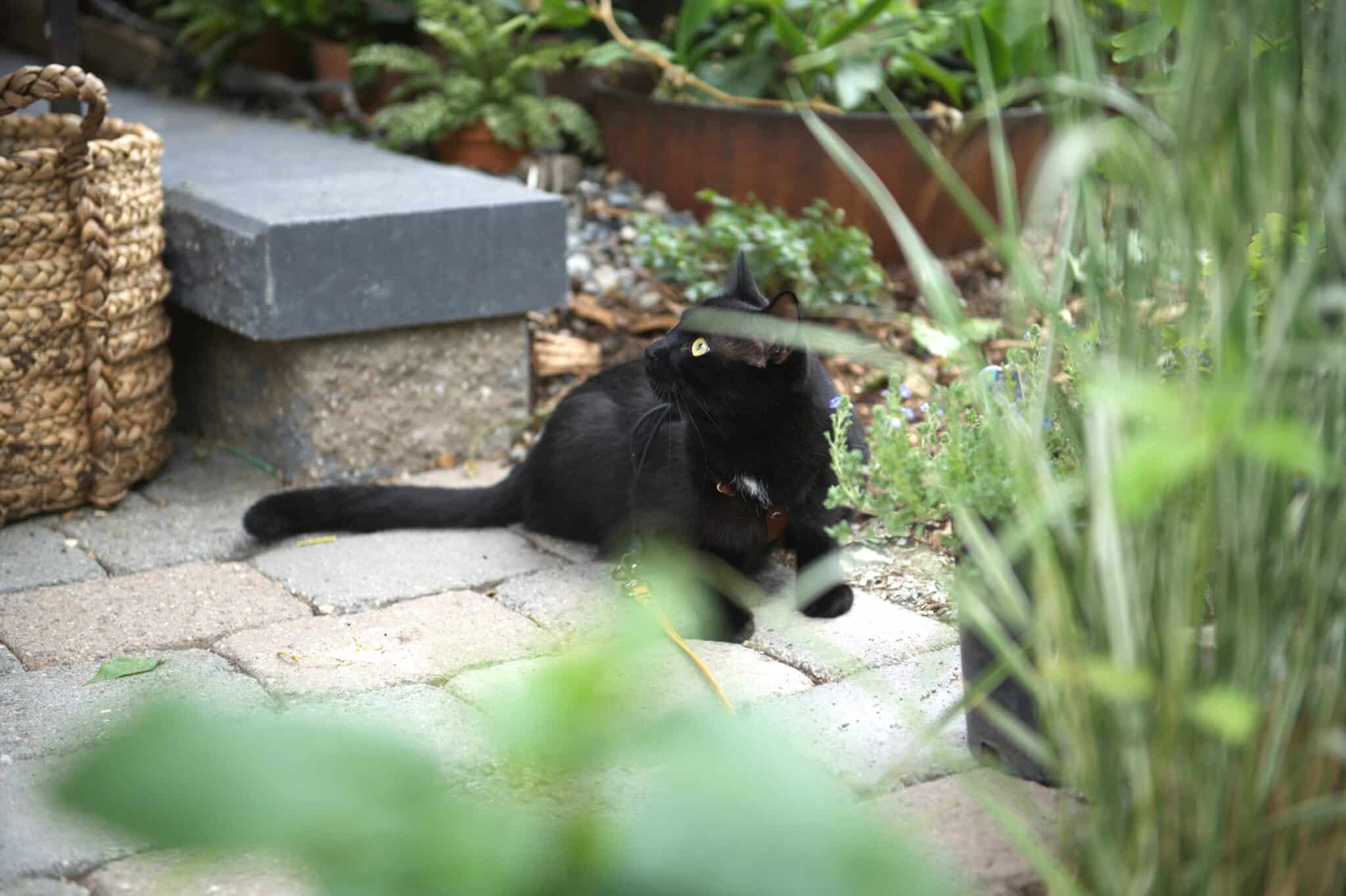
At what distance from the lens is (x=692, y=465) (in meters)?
2.46

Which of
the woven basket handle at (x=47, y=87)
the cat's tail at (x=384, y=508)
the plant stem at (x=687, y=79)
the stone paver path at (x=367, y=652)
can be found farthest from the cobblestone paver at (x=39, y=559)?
the plant stem at (x=687, y=79)

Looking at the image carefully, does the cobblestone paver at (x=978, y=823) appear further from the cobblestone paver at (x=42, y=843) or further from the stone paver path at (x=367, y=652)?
the cobblestone paver at (x=42, y=843)

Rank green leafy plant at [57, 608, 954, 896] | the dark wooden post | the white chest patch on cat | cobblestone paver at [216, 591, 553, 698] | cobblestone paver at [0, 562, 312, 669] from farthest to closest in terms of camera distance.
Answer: the dark wooden post → the white chest patch on cat → cobblestone paver at [0, 562, 312, 669] → cobblestone paver at [216, 591, 553, 698] → green leafy plant at [57, 608, 954, 896]

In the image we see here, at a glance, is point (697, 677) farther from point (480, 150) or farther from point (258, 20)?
point (258, 20)

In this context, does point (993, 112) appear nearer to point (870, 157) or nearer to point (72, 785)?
point (72, 785)

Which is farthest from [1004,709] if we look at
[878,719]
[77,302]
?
[77,302]

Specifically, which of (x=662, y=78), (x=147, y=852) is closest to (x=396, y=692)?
(x=147, y=852)

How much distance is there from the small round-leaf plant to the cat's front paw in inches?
15.0

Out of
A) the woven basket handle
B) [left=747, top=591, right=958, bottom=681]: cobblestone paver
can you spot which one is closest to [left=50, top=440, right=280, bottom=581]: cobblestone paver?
the woven basket handle

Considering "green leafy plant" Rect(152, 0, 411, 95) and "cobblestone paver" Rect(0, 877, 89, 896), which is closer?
"cobblestone paver" Rect(0, 877, 89, 896)

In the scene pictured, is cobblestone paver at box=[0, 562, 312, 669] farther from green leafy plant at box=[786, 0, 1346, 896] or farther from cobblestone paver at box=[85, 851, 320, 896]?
green leafy plant at box=[786, 0, 1346, 896]

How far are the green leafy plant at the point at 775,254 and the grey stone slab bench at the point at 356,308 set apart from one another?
487mm

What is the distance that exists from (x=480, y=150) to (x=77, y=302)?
5.90 feet

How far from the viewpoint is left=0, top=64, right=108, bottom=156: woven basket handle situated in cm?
250
